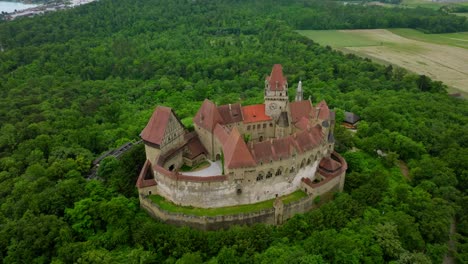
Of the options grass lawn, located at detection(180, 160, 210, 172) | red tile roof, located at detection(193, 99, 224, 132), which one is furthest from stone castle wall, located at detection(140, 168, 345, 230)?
red tile roof, located at detection(193, 99, 224, 132)

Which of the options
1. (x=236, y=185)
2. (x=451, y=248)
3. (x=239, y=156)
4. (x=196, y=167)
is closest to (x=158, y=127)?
(x=196, y=167)

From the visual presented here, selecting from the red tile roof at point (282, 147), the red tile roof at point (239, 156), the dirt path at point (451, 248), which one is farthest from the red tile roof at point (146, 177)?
the dirt path at point (451, 248)

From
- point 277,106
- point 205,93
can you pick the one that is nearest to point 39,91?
point 205,93

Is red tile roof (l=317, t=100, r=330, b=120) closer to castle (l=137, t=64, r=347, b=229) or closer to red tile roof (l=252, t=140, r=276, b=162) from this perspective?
castle (l=137, t=64, r=347, b=229)

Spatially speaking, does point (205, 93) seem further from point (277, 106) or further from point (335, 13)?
point (335, 13)

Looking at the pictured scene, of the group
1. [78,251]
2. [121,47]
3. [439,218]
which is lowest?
[439,218]

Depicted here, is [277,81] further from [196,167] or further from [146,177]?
[146,177]

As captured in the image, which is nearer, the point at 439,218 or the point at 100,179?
the point at 439,218
